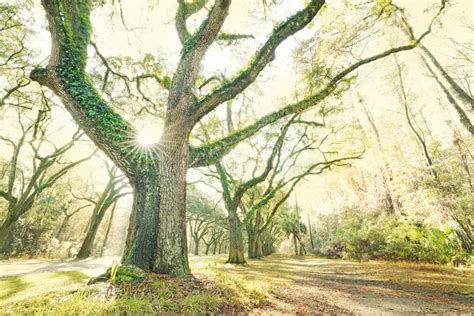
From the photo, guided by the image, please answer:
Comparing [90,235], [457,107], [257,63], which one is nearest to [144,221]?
[257,63]

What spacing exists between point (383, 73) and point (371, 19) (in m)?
9.61

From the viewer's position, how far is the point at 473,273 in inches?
311

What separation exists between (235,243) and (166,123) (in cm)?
1003

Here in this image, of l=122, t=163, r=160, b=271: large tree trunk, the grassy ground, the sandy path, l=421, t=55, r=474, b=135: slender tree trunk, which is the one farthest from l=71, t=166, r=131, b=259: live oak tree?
l=421, t=55, r=474, b=135: slender tree trunk

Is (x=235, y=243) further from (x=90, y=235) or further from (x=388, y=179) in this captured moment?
(x=90, y=235)

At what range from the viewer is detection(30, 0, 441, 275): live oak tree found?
498 centimetres

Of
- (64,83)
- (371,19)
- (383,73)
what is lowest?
(64,83)

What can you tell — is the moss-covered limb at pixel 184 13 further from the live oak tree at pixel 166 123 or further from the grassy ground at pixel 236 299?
the grassy ground at pixel 236 299

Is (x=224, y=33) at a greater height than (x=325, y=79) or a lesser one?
greater

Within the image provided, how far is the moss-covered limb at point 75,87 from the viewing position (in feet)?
16.4

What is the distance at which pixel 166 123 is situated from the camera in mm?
5949

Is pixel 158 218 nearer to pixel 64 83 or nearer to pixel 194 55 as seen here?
pixel 64 83

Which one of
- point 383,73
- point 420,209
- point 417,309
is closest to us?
point 417,309

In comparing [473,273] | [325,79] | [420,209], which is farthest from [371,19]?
[473,273]
